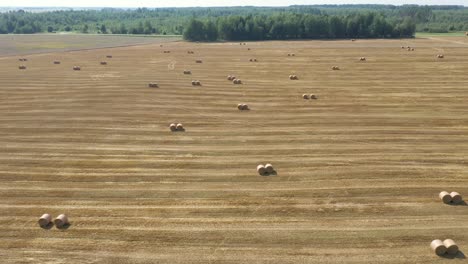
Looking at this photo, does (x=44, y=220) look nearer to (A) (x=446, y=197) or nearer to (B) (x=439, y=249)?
(B) (x=439, y=249)

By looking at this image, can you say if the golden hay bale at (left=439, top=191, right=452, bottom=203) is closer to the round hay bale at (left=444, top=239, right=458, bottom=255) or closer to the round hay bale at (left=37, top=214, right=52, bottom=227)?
the round hay bale at (left=444, top=239, right=458, bottom=255)

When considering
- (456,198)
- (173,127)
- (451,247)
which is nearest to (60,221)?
(173,127)

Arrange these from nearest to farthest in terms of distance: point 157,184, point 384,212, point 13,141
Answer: point 384,212
point 157,184
point 13,141

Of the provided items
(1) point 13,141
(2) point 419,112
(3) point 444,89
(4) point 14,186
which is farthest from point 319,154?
(3) point 444,89

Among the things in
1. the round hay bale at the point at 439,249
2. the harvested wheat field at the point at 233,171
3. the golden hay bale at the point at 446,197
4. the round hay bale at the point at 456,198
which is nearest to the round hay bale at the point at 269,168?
the harvested wheat field at the point at 233,171

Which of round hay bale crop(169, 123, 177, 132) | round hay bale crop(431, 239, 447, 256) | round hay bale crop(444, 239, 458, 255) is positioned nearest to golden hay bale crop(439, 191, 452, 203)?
round hay bale crop(444, 239, 458, 255)

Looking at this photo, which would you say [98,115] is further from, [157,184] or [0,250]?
[0,250]
